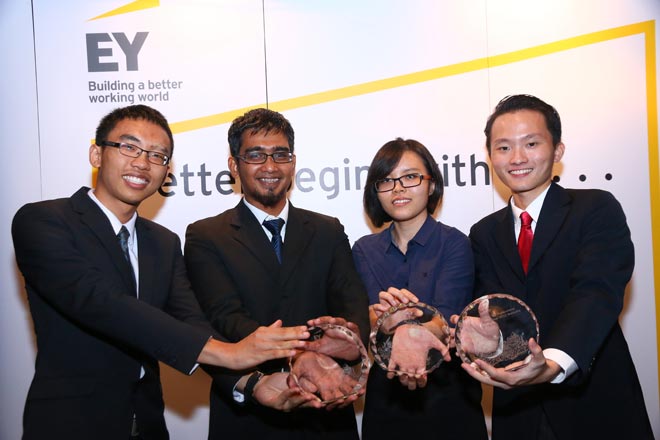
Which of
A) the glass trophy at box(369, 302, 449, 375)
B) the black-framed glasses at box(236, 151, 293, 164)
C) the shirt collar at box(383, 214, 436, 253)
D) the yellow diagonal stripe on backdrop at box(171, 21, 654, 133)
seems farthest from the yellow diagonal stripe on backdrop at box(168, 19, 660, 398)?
Result: the glass trophy at box(369, 302, 449, 375)

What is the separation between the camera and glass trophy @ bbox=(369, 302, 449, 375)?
85.5 inches

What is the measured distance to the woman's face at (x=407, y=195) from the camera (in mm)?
2900

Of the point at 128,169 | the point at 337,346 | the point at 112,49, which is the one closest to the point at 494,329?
the point at 337,346

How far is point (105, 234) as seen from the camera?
234 centimetres

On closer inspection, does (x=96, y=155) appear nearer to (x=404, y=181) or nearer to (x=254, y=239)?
(x=254, y=239)

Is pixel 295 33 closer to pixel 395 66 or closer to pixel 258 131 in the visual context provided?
pixel 395 66

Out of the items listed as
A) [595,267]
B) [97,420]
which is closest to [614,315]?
[595,267]

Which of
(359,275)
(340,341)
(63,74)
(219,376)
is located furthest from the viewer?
(63,74)

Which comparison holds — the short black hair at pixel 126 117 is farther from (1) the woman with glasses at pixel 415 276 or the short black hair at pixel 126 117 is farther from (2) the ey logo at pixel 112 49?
(2) the ey logo at pixel 112 49

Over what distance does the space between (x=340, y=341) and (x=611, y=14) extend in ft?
12.4

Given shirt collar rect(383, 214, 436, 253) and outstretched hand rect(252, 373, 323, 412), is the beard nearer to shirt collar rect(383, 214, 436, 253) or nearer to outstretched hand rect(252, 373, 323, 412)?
shirt collar rect(383, 214, 436, 253)

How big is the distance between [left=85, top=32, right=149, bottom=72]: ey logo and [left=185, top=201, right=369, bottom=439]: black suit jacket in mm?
2086

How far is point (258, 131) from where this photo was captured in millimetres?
2912

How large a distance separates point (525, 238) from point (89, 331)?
75.1 inches
